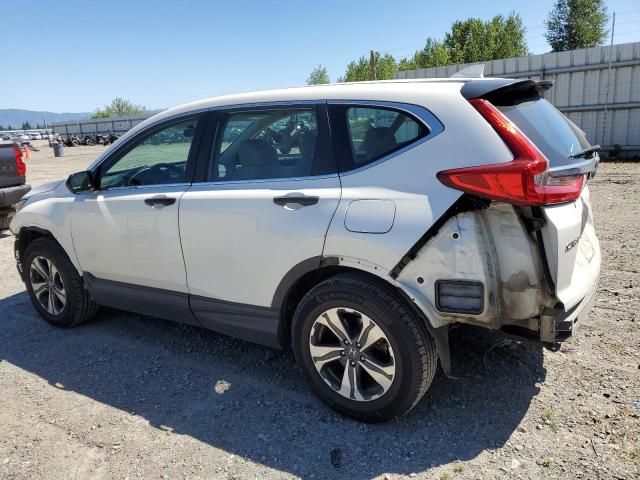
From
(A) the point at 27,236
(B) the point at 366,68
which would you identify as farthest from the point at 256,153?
(B) the point at 366,68

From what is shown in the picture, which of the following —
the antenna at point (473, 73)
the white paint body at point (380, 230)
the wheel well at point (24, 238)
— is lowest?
the wheel well at point (24, 238)

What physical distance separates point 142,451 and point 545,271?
2323 mm

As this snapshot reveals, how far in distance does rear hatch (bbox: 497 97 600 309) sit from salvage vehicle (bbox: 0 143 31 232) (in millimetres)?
7763

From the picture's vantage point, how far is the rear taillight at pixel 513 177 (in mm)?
2301

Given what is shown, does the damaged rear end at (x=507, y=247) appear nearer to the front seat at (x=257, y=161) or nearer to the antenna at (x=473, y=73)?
the antenna at (x=473, y=73)

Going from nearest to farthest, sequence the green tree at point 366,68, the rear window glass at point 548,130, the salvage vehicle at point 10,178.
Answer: the rear window glass at point 548,130
the salvage vehicle at point 10,178
the green tree at point 366,68

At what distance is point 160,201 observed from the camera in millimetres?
3453

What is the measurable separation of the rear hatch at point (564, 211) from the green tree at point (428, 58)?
46949 millimetres

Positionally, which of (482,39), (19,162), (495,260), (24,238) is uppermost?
(482,39)

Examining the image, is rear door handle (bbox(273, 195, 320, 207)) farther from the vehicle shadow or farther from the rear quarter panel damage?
the vehicle shadow

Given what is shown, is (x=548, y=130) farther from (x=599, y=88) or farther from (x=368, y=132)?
(x=599, y=88)

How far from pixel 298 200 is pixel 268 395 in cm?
129

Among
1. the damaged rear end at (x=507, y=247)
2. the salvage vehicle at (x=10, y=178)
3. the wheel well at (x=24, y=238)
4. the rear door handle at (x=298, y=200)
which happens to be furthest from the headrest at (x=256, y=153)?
the salvage vehicle at (x=10, y=178)

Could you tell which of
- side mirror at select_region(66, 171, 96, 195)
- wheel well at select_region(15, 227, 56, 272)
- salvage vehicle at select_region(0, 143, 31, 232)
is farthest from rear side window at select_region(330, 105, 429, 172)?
salvage vehicle at select_region(0, 143, 31, 232)
